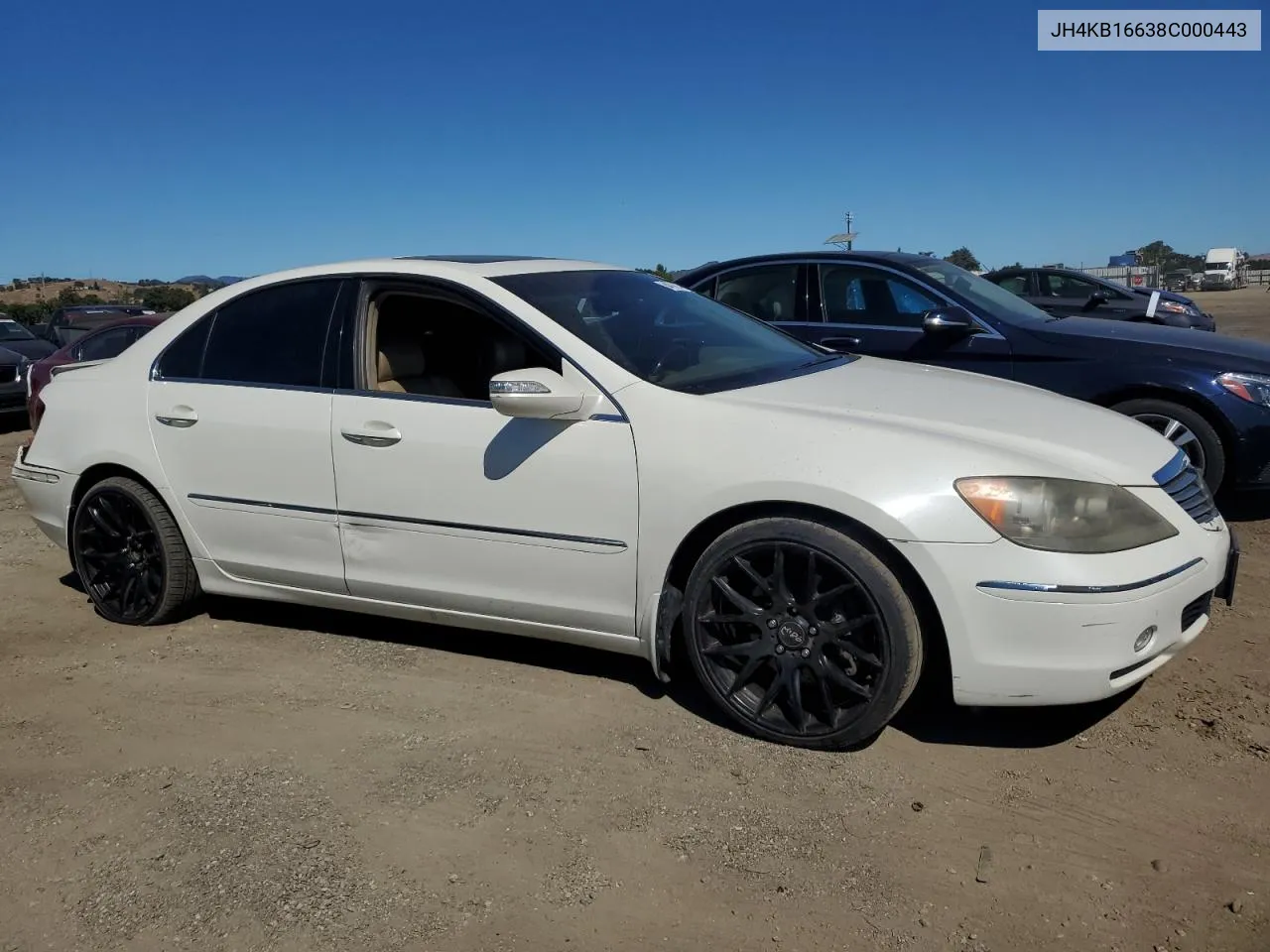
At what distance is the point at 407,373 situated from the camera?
13.4 ft

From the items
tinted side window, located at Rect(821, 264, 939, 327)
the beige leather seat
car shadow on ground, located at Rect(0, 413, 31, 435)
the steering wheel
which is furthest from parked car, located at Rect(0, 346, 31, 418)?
the steering wheel

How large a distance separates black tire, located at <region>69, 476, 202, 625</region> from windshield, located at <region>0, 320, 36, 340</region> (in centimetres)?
1338

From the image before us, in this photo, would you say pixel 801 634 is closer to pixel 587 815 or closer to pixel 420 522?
pixel 587 815

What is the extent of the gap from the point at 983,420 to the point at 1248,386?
3.10 m

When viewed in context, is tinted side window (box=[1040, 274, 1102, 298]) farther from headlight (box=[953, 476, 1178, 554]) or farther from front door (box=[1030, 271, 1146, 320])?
headlight (box=[953, 476, 1178, 554])

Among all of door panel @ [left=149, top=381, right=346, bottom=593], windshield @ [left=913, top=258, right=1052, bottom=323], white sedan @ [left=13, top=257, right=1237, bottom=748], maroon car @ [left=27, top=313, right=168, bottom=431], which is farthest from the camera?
maroon car @ [left=27, top=313, right=168, bottom=431]

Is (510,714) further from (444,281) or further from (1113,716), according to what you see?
(1113,716)

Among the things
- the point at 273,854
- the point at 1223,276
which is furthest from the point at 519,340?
the point at 1223,276

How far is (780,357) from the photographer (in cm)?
410

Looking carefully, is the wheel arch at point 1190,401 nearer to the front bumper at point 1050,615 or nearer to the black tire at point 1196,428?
the black tire at point 1196,428

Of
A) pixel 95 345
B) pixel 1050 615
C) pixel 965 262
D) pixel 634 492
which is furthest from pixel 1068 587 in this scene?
pixel 965 262

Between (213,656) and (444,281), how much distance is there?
185cm

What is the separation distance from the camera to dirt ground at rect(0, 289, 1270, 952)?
2457mm

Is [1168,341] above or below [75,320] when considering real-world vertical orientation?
below
